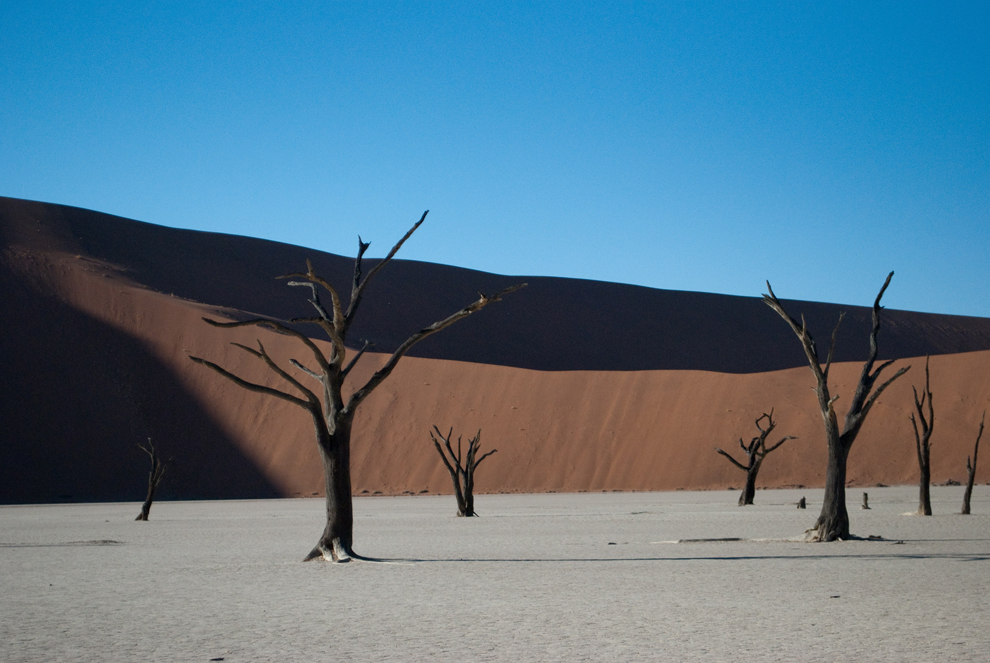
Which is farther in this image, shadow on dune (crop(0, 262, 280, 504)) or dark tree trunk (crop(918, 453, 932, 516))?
shadow on dune (crop(0, 262, 280, 504))

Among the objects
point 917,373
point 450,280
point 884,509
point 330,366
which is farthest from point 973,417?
point 450,280

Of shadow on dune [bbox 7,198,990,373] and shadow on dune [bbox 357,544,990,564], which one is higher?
shadow on dune [bbox 7,198,990,373]

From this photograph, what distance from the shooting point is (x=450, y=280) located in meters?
87.8

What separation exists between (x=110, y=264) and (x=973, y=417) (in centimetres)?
5117

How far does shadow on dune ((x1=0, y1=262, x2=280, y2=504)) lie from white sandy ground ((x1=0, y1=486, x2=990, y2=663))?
24.6m

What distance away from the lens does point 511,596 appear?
985 centimetres

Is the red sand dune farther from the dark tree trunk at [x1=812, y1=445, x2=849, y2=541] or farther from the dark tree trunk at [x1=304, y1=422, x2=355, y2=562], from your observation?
the dark tree trunk at [x1=304, y1=422, x2=355, y2=562]

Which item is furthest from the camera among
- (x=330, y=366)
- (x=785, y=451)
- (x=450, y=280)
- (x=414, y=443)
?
(x=450, y=280)

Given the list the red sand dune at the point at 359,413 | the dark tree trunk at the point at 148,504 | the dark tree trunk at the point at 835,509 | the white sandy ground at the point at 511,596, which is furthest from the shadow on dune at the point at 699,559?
the red sand dune at the point at 359,413

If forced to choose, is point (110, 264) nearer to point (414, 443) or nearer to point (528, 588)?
point (414, 443)

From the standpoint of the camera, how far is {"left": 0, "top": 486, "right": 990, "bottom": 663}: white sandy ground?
6.96 meters

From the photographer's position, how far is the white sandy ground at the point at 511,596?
696 centimetres

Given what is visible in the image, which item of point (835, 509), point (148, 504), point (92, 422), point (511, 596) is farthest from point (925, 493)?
point (92, 422)

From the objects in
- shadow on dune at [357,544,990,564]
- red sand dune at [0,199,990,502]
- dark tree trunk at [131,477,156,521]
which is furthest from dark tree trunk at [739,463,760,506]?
A: dark tree trunk at [131,477,156,521]
